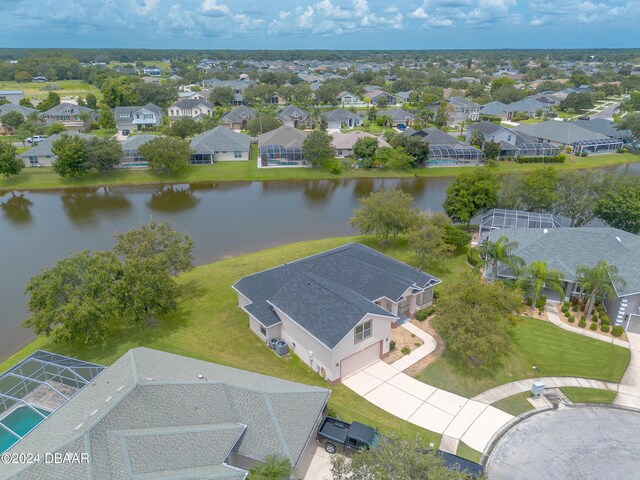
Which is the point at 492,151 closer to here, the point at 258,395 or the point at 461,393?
the point at 461,393

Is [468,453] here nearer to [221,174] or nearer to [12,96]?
[221,174]

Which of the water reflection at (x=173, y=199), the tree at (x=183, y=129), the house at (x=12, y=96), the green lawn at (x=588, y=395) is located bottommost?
the green lawn at (x=588, y=395)

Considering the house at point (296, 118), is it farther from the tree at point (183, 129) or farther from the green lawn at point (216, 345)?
the green lawn at point (216, 345)

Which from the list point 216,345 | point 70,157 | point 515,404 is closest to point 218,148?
point 70,157

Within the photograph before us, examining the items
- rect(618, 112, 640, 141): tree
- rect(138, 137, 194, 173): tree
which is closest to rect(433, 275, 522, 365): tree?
rect(138, 137, 194, 173): tree

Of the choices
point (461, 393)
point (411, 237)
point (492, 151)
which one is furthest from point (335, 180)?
point (461, 393)

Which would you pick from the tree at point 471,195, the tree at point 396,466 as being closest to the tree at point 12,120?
the tree at point 471,195

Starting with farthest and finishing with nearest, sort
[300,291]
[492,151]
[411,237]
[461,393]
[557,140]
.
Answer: [557,140] < [492,151] < [411,237] < [300,291] < [461,393]
